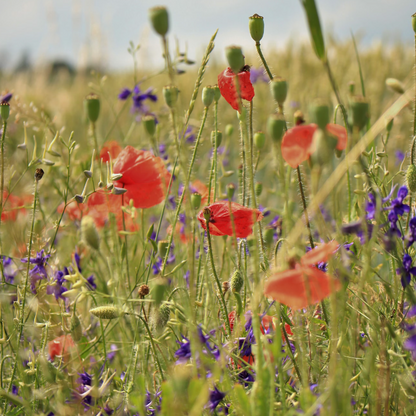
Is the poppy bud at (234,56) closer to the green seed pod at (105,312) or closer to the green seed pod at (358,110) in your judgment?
the green seed pod at (358,110)

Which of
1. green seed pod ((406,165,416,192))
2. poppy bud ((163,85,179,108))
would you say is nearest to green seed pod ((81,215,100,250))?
poppy bud ((163,85,179,108))

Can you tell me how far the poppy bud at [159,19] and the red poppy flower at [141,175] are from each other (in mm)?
310

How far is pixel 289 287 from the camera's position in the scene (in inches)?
15.6

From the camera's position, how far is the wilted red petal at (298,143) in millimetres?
414

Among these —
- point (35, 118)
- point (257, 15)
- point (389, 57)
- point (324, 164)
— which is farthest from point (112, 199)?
point (389, 57)

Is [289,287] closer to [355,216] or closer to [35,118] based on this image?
[355,216]

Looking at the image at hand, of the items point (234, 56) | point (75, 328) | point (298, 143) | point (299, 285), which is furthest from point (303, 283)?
point (75, 328)

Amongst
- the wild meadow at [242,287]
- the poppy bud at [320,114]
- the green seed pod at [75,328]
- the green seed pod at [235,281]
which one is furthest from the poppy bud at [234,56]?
the green seed pod at [75,328]

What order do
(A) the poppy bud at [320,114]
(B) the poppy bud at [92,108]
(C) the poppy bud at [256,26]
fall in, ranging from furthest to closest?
(B) the poppy bud at [92,108]
(C) the poppy bud at [256,26]
(A) the poppy bud at [320,114]

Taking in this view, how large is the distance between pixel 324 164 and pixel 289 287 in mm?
112

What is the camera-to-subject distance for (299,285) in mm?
404

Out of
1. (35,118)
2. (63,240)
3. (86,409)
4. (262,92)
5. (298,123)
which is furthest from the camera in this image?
(262,92)

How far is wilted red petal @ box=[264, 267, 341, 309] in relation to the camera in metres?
0.39

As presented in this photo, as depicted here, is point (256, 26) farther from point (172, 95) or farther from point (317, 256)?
point (317, 256)
